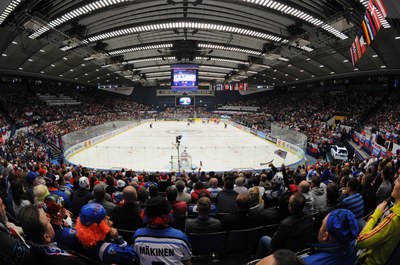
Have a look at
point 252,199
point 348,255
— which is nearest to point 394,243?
point 348,255

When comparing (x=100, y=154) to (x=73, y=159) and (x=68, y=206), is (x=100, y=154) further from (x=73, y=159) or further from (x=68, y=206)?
(x=68, y=206)

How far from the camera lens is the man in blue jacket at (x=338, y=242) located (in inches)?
80.3

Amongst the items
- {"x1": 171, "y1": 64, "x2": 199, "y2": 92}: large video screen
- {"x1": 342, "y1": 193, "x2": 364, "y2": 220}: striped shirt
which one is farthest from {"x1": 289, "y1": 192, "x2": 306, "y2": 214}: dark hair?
{"x1": 171, "y1": 64, "x2": 199, "y2": 92}: large video screen

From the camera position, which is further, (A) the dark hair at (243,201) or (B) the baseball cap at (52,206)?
(A) the dark hair at (243,201)

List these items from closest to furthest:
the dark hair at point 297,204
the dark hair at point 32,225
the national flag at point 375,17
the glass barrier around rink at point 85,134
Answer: the dark hair at point 32,225 → the dark hair at point 297,204 → the national flag at point 375,17 → the glass barrier around rink at point 85,134

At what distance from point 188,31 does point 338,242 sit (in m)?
24.8

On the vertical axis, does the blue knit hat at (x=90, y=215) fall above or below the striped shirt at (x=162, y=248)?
above

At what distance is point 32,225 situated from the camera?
2.02 metres

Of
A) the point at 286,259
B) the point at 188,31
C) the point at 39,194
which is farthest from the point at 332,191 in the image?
the point at 188,31

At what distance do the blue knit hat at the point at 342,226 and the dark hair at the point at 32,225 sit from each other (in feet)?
8.17

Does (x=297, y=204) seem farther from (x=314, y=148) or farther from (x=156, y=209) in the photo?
(x=314, y=148)

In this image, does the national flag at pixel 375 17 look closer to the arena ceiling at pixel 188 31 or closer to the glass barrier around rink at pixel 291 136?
the arena ceiling at pixel 188 31

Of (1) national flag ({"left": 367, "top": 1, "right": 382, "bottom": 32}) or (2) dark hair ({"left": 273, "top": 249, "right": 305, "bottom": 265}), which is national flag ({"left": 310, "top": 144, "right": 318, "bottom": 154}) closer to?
(1) national flag ({"left": 367, "top": 1, "right": 382, "bottom": 32})

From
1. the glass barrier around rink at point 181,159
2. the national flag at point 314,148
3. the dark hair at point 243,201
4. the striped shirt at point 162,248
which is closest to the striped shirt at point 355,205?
the dark hair at point 243,201
